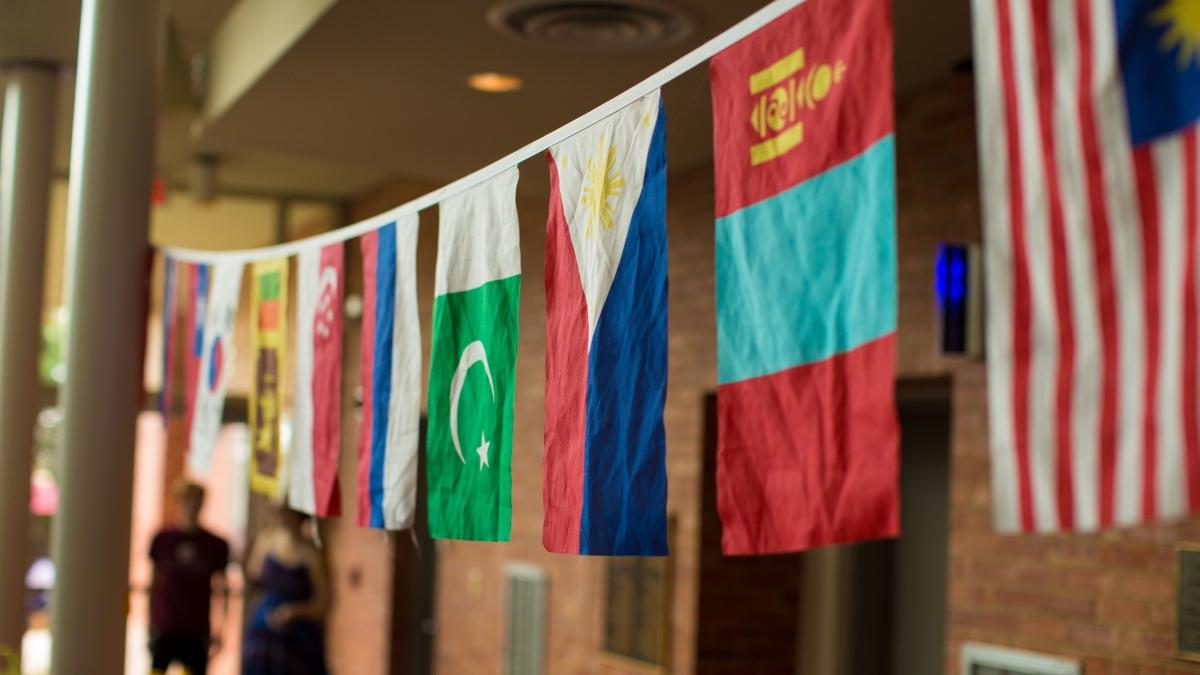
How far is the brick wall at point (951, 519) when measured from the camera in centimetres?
374

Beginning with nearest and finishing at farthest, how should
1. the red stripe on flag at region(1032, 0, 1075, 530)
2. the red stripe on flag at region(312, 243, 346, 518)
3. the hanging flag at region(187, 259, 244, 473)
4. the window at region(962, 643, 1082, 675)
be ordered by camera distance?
the red stripe on flag at region(1032, 0, 1075, 530)
the red stripe on flag at region(312, 243, 346, 518)
the window at region(962, 643, 1082, 675)
the hanging flag at region(187, 259, 244, 473)

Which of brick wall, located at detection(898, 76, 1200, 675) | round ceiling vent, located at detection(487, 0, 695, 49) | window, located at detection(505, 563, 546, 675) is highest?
round ceiling vent, located at detection(487, 0, 695, 49)

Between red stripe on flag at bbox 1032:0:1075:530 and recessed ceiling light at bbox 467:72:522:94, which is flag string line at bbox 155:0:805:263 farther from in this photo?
recessed ceiling light at bbox 467:72:522:94

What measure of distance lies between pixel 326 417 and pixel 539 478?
363 centimetres

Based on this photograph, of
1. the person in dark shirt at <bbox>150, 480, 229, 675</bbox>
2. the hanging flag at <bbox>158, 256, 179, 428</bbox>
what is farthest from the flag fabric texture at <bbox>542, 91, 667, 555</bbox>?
the person in dark shirt at <bbox>150, 480, 229, 675</bbox>

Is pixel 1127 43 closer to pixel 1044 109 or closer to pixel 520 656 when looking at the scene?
pixel 1044 109

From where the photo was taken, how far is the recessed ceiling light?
15.3 feet

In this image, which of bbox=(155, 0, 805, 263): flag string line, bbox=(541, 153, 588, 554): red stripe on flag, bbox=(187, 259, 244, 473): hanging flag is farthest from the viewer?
bbox=(187, 259, 244, 473): hanging flag

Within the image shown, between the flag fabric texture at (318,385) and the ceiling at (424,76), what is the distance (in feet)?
2.82

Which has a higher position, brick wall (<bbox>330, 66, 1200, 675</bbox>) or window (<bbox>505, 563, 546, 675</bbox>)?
brick wall (<bbox>330, 66, 1200, 675</bbox>)

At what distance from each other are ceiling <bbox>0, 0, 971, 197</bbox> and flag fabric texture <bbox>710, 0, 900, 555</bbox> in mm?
1953

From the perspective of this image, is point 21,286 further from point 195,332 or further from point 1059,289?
point 1059,289

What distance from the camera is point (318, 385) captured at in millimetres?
3652

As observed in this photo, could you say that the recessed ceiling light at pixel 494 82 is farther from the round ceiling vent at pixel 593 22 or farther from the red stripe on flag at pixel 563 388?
the red stripe on flag at pixel 563 388
